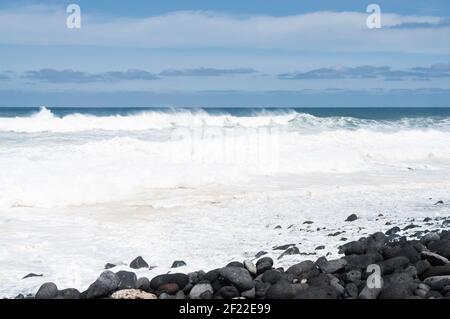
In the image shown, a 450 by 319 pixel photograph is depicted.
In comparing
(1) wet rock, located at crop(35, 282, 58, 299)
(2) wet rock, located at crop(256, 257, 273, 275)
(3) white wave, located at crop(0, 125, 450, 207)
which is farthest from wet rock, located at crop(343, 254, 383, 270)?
(3) white wave, located at crop(0, 125, 450, 207)

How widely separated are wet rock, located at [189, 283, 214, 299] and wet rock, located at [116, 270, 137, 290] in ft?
1.91

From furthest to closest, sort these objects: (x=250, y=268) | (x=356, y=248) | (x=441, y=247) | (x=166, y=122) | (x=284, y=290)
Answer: (x=166, y=122), (x=356, y=248), (x=441, y=247), (x=250, y=268), (x=284, y=290)

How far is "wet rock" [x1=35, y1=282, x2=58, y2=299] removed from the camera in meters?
5.17

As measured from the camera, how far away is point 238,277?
16.6 feet

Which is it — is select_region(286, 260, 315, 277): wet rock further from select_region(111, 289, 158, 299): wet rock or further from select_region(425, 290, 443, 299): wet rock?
select_region(111, 289, 158, 299): wet rock

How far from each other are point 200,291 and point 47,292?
4.45 ft

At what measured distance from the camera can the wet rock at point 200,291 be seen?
4.97 m

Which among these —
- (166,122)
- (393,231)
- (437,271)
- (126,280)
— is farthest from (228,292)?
(166,122)

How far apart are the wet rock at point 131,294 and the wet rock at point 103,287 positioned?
228mm

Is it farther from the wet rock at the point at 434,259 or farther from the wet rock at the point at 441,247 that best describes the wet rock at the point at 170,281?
the wet rock at the point at 441,247

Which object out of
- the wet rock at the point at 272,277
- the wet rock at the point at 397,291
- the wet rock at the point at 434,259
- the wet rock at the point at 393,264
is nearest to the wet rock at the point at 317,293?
the wet rock at the point at 397,291

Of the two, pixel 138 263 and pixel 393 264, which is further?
pixel 138 263

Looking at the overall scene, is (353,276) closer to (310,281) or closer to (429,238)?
(310,281)

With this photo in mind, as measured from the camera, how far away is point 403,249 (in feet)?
18.5
